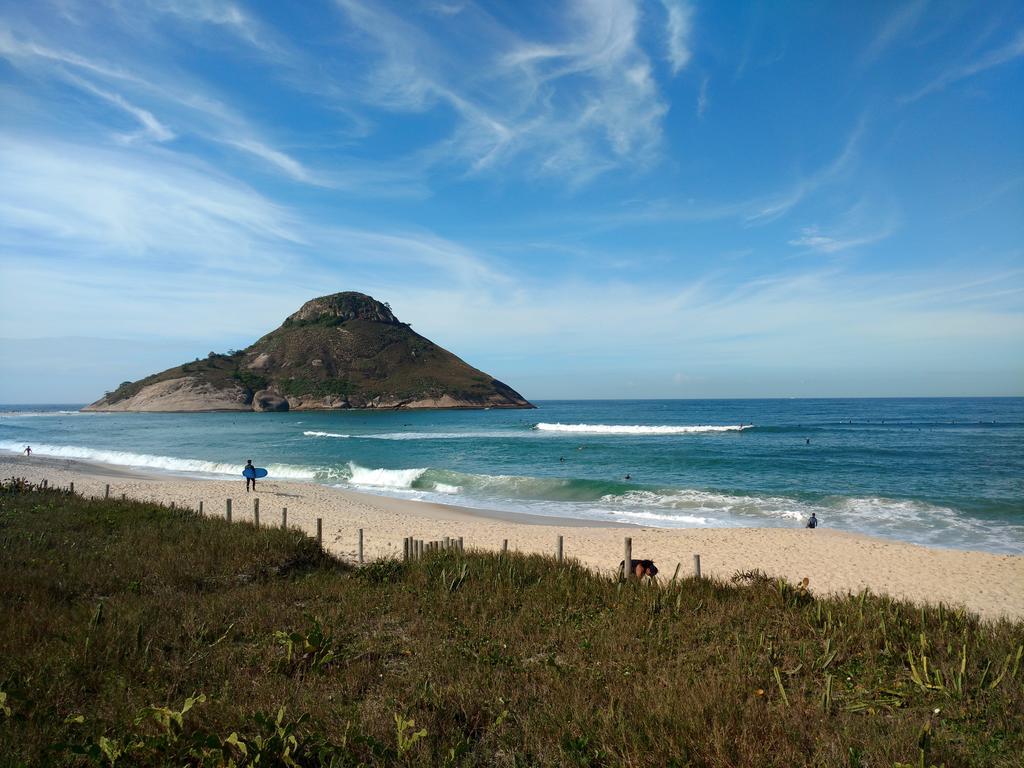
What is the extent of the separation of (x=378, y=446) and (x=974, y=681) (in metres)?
50.9

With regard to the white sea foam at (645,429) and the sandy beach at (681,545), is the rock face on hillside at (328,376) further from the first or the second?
the sandy beach at (681,545)

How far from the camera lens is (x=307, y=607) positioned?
25.8ft

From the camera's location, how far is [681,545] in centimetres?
1795

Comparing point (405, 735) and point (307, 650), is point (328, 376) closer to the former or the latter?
point (307, 650)

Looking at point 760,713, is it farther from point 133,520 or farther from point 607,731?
point 133,520

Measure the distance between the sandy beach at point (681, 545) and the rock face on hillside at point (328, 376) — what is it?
11002cm

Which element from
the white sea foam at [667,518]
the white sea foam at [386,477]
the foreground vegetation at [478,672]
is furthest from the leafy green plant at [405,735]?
the white sea foam at [386,477]

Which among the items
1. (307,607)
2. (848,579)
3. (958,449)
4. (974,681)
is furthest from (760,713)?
(958,449)

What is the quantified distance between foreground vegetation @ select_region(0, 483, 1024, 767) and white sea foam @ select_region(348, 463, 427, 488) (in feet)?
84.0

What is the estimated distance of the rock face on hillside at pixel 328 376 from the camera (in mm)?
133750

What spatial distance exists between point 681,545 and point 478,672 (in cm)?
1365

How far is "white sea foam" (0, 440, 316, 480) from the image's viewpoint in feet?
127

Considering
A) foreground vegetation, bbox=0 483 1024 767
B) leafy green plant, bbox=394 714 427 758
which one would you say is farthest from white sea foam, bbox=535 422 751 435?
leafy green plant, bbox=394 714 427 758

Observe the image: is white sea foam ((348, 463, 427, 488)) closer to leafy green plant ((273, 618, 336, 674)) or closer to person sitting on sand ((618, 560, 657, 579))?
person sitting on sand ((618, 560, 657, 579))
